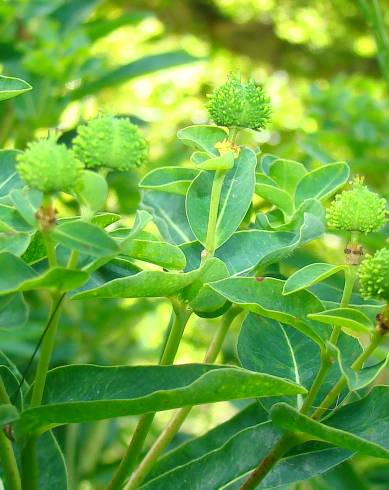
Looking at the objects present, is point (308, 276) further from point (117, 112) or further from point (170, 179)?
point (117, 112)

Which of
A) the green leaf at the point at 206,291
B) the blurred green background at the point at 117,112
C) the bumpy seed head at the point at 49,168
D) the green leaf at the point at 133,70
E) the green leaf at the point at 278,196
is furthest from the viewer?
the green leaf at the point at 133,70

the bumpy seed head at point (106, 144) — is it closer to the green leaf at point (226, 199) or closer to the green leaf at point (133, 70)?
the green leaf at point (226, 199)

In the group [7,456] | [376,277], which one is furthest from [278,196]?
[7,456]

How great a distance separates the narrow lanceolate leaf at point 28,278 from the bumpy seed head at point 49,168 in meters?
0.04

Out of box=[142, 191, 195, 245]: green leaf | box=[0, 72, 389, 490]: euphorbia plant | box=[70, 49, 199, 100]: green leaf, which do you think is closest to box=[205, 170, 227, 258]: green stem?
box=[0, 72, 389, 490]: euphorbia plant

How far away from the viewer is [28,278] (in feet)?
1.69

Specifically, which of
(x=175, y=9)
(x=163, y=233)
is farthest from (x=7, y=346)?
(x=175, y=9)

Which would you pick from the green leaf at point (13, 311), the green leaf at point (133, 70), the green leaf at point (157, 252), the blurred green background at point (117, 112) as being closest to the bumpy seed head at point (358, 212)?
the green leaf at point (157, 252)

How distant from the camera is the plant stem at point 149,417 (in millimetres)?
623

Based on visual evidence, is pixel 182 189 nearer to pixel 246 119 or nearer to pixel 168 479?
pixel 246 119

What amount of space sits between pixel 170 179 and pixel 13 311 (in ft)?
0.72

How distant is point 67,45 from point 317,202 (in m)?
0.92

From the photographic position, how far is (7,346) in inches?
61.0

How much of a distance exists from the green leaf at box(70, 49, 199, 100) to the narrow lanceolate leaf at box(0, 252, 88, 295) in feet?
3.64
